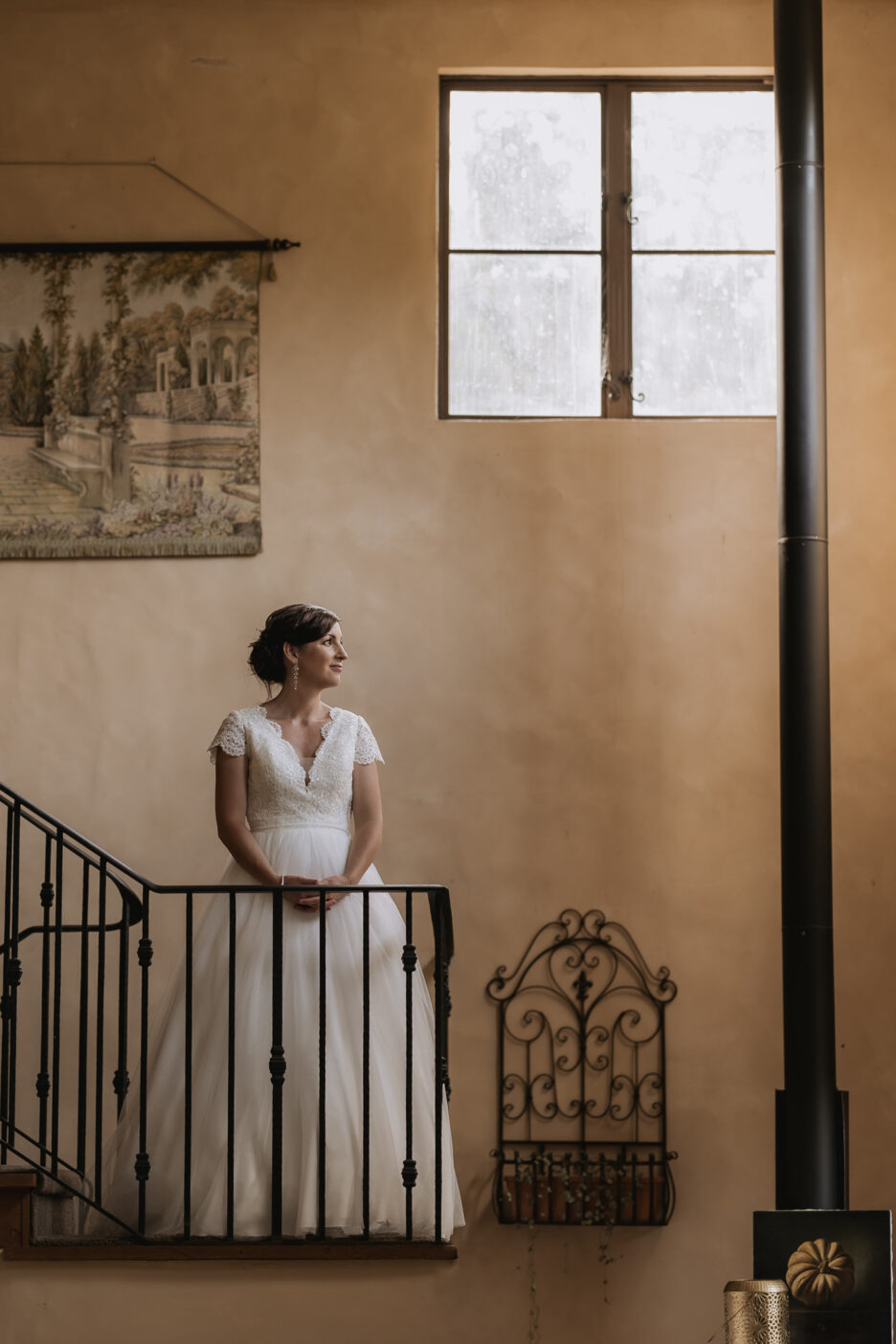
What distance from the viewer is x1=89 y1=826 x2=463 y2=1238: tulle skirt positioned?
4.08 m

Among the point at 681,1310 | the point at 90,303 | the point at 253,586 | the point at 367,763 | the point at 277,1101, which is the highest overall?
the point at 90,303

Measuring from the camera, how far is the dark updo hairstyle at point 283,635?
4.67m

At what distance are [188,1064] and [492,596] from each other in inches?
94.1

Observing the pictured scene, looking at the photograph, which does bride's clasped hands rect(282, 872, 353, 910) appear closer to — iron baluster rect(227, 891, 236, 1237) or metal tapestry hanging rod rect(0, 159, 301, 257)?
iron baluster rect(227, 891, 236, 1237)

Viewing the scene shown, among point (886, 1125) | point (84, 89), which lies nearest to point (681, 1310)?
point (886, 1125)

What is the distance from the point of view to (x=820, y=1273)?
14.4 feet

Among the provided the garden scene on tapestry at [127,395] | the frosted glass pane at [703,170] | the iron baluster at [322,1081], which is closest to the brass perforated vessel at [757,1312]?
the iron baluster at [322,1081]

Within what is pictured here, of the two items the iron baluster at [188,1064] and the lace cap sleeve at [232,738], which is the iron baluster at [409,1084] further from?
the lace cap sleeve at [232,738]

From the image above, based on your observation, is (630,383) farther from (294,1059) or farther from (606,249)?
(294,1059)

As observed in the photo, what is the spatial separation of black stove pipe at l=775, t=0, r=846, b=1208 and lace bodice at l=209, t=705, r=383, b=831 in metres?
1.54

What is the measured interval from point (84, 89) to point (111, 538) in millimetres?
1833

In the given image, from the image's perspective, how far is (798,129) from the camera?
5.19m

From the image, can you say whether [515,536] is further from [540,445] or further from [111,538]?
[111,538]

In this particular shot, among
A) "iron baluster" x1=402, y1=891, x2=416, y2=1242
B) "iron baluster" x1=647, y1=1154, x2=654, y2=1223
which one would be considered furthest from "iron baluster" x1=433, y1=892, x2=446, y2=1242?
"iron baluster" x1=647, y1=1154, x2=654, y2=1223
